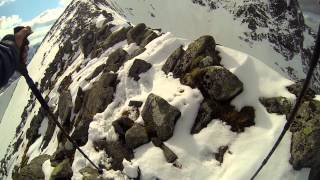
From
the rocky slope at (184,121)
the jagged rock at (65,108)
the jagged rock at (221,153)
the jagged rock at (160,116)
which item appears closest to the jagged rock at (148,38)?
the rocky slope at (184,121)

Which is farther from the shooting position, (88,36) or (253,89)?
(88,36)

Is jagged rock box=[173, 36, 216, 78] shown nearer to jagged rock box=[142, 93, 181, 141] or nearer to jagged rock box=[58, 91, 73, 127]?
jagged rock box=[142, 93, 181, 141]

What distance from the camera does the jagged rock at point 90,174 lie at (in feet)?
43.2

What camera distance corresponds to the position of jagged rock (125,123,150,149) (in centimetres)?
1369

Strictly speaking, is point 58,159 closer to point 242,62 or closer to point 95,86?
point 95,86

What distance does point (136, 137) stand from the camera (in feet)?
45.1

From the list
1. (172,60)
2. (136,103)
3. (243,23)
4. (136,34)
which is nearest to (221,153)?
(136,103)

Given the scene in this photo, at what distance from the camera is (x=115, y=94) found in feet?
55.0

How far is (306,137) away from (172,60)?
6.43 metres

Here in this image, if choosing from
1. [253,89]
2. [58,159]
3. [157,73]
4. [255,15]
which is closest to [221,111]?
[253,89]

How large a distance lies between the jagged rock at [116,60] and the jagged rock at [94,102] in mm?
876

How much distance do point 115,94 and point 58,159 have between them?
11.2 feet

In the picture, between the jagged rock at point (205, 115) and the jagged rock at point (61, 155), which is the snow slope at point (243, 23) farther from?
the jagged rock at point (61, 155)

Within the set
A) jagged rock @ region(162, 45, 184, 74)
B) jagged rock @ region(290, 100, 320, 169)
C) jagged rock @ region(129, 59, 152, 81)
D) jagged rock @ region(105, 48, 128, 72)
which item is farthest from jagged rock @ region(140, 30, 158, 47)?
jagged rock @ region(290, 100, 320, 169)
